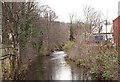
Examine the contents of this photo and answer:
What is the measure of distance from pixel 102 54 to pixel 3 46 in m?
2.21

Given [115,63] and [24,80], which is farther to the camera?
[24,80]

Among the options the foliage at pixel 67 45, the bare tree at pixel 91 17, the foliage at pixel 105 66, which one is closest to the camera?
the foliage at pixel 105 66

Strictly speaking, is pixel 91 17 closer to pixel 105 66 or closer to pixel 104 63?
pixel 104 63

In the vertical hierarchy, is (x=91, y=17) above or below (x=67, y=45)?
above

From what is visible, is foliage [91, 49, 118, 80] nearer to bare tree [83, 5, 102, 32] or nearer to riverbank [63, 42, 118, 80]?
riverbank [63, 42, 118, 80]

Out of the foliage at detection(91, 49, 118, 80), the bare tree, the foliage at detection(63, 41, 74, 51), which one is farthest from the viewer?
the foliage at detection(63, 41, 74, 51)

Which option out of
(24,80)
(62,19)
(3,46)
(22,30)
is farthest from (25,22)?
(62,19)

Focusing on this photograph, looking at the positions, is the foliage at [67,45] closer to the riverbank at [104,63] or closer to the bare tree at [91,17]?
the bare tree at [91,17]

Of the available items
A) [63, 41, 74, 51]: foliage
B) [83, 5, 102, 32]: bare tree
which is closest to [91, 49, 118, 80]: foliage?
[83, 5, 102, 32]: bare tree

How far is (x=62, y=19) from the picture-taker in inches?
420

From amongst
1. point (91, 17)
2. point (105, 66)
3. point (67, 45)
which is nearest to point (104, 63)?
point (105, 66)

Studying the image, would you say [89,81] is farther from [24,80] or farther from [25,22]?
[25,22]

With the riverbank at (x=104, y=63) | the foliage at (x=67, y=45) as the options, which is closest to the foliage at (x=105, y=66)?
the riverbank at (x=104, y=63)

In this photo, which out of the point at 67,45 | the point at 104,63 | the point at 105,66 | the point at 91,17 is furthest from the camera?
the point at 67,45
